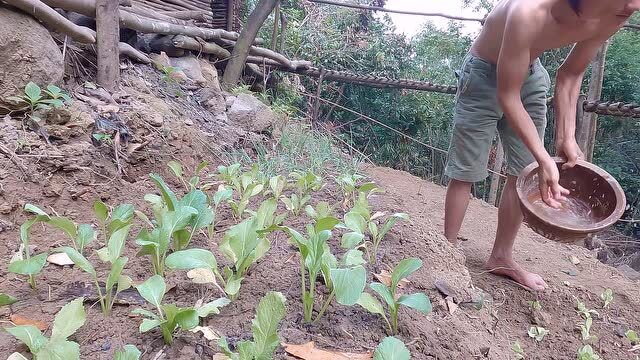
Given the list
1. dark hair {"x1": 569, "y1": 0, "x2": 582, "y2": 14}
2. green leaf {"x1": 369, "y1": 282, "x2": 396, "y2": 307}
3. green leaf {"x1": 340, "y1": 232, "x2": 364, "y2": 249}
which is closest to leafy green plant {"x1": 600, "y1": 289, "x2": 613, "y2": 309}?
dark hair {"x1": 569, "y1": 0, "x2": 582, "y2": 14}

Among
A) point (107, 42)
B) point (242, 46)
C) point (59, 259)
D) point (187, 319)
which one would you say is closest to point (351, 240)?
point (187, 319)

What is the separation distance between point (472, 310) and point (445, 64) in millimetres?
9410

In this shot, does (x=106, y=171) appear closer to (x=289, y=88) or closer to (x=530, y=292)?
(x=530, y=292)

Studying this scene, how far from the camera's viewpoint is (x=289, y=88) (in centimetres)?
620

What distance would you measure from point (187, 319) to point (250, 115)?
312cm

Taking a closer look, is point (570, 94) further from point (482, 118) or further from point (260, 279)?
point (260, 279)

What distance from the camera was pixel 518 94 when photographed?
1.85 m

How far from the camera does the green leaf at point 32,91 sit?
1.88 meters

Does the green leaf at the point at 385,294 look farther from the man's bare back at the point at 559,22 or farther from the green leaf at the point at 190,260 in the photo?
the man's bare back at the point at 559,22

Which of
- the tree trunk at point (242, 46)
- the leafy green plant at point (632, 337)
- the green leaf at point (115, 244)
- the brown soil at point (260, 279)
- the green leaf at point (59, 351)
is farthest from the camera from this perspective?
the tree trunk at point (242, 46)

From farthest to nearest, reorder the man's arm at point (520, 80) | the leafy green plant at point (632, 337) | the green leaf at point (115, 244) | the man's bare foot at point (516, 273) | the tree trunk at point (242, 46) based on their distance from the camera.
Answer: the tree trunk at point (242, 46), the man's bare foot at point (516, 273), the leafy green plant at point (632, 337), the man's arm at point (520, 80), the green leaf at point (115, 244)

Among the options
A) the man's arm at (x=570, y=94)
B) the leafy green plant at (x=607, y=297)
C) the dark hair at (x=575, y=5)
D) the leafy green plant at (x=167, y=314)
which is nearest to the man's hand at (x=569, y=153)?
the man's arm at (x=570, y=94)

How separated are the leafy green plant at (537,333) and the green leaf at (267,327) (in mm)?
1473

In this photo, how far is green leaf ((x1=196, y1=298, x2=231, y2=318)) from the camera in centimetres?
91
